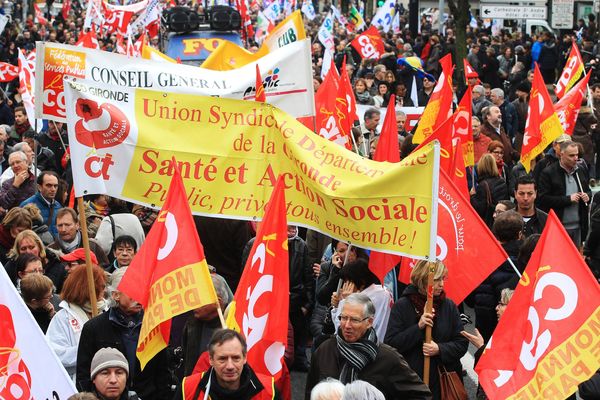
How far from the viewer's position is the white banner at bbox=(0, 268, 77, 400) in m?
5.79

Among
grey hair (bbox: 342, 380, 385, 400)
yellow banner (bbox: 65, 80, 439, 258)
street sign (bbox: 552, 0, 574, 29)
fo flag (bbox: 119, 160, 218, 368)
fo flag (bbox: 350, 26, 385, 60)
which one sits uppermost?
yellow banner (bbox: 65, 80, 439, 258)

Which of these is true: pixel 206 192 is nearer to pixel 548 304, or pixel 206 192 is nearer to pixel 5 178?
pixel 548 304

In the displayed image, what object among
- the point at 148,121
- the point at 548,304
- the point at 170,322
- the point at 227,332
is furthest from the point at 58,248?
the point at 548,304

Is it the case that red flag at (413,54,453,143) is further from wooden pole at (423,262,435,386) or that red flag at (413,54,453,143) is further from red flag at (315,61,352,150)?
wooden pole at (423,262,435,386)

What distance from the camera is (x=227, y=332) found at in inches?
233

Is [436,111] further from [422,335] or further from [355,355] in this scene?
[355,355]

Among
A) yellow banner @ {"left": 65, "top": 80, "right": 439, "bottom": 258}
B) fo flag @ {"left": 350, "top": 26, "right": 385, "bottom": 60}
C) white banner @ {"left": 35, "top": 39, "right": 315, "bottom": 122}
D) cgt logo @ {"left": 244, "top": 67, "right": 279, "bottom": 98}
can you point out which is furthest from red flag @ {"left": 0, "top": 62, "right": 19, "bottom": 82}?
yellow banner @ {"left": 65, "top": 80, "right": 439, "bottom": 258}

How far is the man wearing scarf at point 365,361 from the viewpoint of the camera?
6289 millimetres

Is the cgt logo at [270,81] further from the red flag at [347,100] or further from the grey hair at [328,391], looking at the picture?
the grey hair at [328,391]

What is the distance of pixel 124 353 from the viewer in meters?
6.83

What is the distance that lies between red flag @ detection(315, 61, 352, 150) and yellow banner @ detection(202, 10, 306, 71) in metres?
0.54

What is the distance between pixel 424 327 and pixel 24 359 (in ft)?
7.37

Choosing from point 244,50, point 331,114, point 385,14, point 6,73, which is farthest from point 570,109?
point 385,14

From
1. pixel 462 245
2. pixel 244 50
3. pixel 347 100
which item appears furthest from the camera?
pixel 244 50
